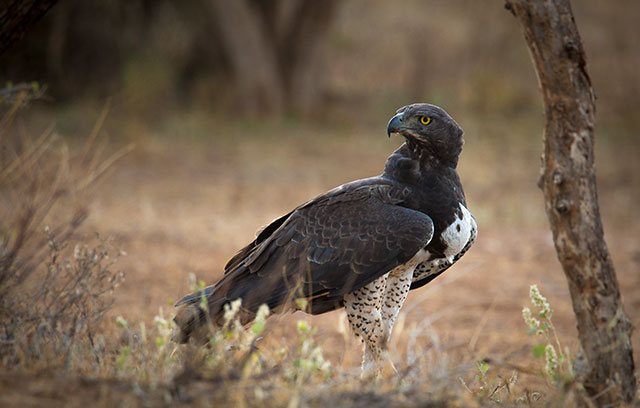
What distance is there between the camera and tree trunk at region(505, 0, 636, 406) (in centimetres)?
333

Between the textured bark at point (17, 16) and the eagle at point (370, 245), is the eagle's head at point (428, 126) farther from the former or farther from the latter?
the textured bark at point (17, 16)

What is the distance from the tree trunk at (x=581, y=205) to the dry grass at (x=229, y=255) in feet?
1.03

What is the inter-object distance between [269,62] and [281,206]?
5.49 meters

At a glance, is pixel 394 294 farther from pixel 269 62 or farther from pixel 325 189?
pixel 269 62

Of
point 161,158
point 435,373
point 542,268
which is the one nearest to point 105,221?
point 161,158

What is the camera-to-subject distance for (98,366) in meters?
3.22

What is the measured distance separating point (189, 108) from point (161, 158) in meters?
3.45

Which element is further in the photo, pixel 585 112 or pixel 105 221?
pixel 105 221

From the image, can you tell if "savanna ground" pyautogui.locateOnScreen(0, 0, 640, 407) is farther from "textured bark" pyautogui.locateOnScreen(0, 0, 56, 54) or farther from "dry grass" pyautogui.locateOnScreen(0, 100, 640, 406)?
"textured bark" pyautogui.locateOnScreen(0, 0, 56, 54)

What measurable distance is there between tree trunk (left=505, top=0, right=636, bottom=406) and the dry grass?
0.32 meters

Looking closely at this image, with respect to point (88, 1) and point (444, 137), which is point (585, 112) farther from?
point (88, 1)

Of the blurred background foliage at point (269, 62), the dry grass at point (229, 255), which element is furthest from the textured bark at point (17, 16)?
the blurred background foliage at point (269, 62)

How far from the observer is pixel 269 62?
15078 millimetres

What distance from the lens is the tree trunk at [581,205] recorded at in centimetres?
333
